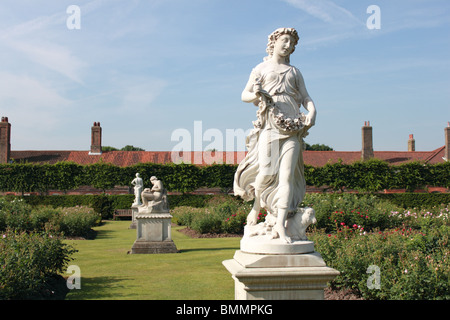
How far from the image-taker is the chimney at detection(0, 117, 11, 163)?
36.4 metres

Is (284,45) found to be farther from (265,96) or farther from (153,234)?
(153,234)

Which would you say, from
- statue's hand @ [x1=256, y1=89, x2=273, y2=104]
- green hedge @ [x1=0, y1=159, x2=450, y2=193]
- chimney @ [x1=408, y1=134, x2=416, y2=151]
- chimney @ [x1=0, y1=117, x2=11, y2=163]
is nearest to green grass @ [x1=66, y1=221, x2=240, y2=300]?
statue's hand @ [x1=256, y1=89, x2=273, y2=104]

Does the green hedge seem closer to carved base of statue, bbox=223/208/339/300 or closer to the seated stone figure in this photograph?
the seated stone figure

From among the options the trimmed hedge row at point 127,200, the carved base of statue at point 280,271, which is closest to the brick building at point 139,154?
the trimmed hedge row at point 127,200

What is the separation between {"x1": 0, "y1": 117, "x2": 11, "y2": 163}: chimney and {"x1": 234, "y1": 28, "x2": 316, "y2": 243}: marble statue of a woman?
123 ft

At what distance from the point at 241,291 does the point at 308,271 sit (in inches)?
27.4

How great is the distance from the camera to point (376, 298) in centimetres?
553

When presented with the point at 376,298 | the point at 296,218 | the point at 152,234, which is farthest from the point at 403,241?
the point at 152,234

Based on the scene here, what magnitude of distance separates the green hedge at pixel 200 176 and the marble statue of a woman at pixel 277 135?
23.2 metres

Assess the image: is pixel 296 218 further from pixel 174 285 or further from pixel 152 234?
pixel 152 234

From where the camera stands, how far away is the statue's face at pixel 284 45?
13.7 ft

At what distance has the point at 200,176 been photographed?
28.0 m

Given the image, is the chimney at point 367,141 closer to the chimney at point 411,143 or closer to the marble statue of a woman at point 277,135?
the chimney at point 411,143

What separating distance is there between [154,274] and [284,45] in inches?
225
